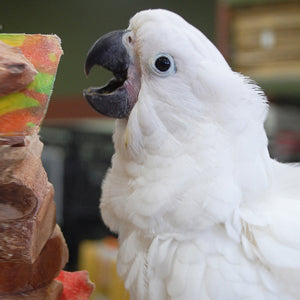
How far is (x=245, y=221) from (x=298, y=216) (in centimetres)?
10

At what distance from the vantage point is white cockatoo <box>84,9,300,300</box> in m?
0.73

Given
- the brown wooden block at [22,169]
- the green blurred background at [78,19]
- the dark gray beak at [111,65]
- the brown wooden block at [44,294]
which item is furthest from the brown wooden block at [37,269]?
the green blurred background at [78,19]

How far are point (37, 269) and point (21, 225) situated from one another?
0.13m

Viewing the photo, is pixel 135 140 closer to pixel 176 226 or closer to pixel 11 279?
pixel 176 226

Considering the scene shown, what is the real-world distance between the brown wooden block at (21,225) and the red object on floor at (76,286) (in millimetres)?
160

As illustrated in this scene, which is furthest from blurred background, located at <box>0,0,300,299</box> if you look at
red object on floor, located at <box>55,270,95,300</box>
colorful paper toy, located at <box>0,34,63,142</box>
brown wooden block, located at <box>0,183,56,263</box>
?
colorful paper toy, located at <box>0,34,63,142</box>

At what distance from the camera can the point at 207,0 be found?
2.20 meters

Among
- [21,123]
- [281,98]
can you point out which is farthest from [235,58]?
[21,123]

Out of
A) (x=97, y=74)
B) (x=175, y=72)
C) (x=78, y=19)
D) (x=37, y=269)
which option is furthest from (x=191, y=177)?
(x=78, y=19)

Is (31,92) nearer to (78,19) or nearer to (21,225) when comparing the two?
(21,225)

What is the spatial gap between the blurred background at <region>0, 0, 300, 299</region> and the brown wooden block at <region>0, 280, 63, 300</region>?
90 cm

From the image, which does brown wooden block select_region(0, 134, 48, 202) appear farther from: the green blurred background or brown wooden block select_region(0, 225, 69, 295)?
the green blurred background

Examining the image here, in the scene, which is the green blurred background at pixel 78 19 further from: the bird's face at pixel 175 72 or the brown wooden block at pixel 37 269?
the brown wooden block at pixel 37 269

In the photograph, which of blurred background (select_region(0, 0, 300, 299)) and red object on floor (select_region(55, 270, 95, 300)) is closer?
red object on floor (select_region(55, 270, 95, 300))
